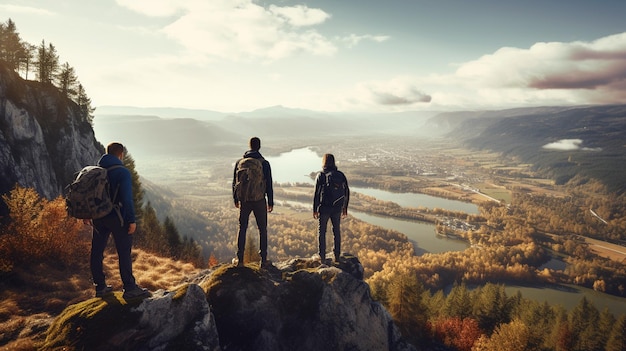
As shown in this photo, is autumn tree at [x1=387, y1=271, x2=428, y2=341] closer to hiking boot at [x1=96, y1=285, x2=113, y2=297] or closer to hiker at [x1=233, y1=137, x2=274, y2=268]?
hiker at [x1=233, y1=137, x2=274, y2=268]

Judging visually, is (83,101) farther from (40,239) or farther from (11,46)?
(40,239)

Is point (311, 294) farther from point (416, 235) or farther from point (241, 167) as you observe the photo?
point (416, 235)

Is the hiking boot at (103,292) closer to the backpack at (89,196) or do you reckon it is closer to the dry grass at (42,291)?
the dry grass at (42,291)

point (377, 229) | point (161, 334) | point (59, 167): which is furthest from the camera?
point (377, 229)

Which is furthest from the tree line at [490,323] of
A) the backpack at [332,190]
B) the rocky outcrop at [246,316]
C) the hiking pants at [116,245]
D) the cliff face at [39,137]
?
the cliff face at [39,137]

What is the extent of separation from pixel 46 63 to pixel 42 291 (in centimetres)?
6397

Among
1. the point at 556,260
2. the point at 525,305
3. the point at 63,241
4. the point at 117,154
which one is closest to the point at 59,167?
the point at 63,241

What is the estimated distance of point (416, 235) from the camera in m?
163

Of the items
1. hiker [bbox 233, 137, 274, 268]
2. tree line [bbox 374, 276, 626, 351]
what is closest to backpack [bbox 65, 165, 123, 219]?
hiker [bbox 233, 137, 274, 268]

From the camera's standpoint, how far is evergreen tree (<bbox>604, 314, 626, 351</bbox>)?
56.7 metres

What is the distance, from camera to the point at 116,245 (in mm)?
7832

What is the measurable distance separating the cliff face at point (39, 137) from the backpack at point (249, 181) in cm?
3837

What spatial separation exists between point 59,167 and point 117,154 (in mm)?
51315

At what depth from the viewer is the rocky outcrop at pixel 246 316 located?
7117 mm
